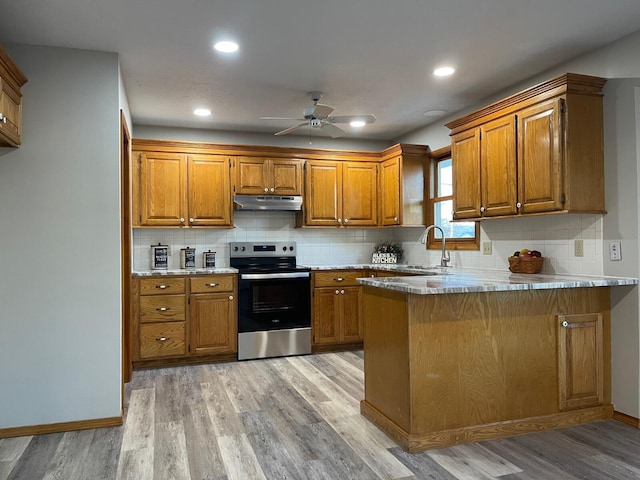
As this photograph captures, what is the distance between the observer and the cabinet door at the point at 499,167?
3.48 m

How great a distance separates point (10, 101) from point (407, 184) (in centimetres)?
367

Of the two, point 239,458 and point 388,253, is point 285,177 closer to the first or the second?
point 388,253

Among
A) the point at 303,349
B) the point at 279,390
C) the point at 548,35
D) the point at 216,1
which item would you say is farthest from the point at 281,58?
the point at 303,349

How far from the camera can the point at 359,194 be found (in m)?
5.55

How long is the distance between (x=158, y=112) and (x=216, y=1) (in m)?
2.31

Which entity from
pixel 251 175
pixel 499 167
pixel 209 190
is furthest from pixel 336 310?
pixel 499 167

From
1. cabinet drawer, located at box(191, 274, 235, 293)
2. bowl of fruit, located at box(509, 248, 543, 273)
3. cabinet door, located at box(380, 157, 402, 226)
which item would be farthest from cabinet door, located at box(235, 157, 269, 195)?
bowl of fruit, located at box(509, 248, 543, 273)

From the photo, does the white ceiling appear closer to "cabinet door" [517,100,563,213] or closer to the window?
"cabinet door" [517,100,563,213]

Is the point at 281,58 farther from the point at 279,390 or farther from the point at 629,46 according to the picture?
the point at 279,390

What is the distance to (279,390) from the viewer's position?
12.5 ft

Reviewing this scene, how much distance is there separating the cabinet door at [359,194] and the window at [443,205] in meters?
0.69

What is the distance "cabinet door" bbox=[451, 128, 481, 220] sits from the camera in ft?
12.7

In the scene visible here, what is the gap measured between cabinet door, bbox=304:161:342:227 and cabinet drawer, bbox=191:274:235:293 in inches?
45.0

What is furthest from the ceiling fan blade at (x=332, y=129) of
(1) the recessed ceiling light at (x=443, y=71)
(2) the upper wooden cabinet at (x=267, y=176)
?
(2) the upper wooden cabinet at (x=267, y=176)
